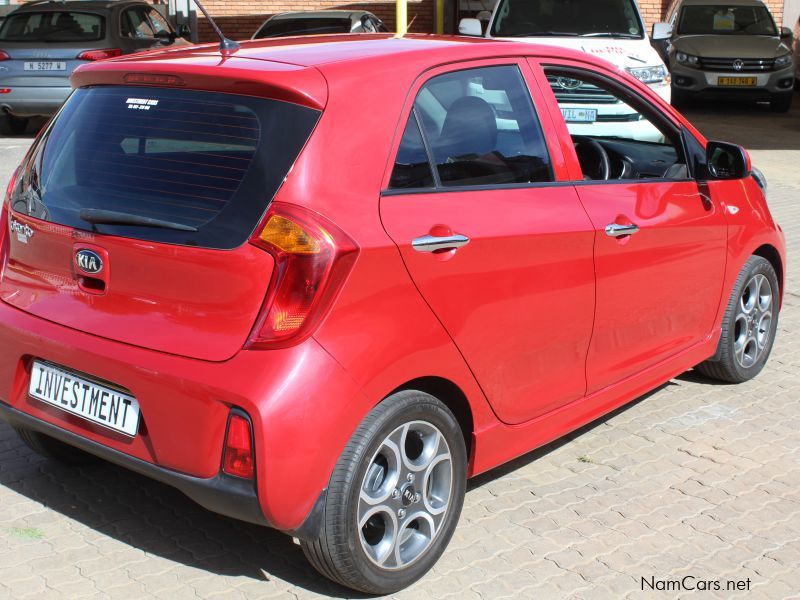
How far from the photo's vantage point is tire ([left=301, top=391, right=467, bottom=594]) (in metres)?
3.21

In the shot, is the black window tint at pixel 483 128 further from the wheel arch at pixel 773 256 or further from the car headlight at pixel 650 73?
the car headlight at pixel 650 73

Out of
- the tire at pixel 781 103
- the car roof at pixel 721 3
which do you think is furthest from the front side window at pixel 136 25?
the tire at pixel 781 103

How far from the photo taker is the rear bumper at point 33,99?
13.7m

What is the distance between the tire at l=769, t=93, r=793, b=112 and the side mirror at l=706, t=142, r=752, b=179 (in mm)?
14443

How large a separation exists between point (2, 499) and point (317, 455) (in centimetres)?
162

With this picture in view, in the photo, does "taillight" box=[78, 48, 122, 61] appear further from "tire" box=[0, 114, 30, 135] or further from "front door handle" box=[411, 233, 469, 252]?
"front door handle" box=[411, 233, 469, 252]

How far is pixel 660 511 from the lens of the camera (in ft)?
13.6

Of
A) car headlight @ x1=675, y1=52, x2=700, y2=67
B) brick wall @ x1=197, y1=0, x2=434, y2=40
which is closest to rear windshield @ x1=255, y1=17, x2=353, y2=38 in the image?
car headlight @ x1=675, y1=52, x2=700, y2=67

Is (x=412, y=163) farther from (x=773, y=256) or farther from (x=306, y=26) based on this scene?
(x=306, y=26)

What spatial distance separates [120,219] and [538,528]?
1838mm

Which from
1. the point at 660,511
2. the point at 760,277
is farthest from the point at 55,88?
the point at 660,511

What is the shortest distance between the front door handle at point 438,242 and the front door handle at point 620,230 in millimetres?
876

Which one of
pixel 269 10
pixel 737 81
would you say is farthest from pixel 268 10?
pixel 737 81

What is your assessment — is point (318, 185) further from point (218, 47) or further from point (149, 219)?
point (218, 47)
